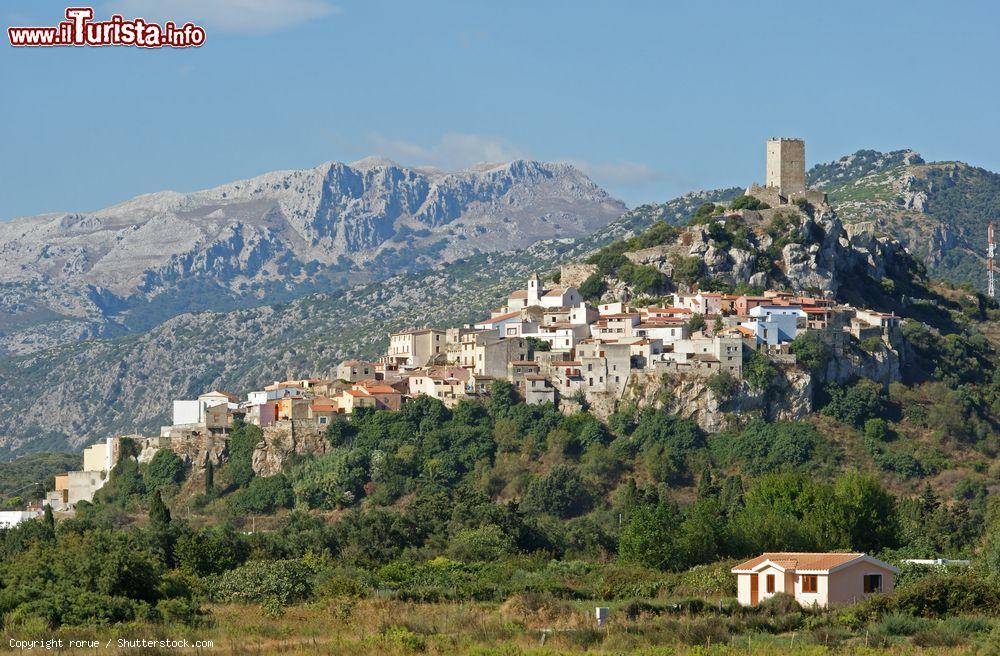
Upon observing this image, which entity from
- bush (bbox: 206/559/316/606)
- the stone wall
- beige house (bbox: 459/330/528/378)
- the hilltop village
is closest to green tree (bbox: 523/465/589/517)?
the hilltop village

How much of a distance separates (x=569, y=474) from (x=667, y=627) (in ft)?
148

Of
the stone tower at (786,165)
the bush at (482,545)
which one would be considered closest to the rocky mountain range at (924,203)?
the stone tower at (786,165)

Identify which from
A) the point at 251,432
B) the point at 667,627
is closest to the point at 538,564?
the point at 667,627

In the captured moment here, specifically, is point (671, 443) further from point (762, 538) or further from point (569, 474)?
point (762, 538)

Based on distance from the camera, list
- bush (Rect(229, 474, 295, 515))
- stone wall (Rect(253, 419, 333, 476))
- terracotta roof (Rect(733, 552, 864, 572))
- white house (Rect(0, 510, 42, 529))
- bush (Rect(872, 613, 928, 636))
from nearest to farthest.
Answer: bush (Rect(872, 613, 928, 636)) < terracotta roof (Rect(733, 552, 864, 572)) < bush (Rect(229, 474, 295, 515)) < stone wall (Rect(253, 419, 333, 476)) < white house (Rect(0, 510, 42, 529))

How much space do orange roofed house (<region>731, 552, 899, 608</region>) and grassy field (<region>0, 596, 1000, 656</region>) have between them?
295cm

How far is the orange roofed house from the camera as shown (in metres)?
50.2

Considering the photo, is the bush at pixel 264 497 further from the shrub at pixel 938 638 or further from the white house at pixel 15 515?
the shrub at pixel 938 638

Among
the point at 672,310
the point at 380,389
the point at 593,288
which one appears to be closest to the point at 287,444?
the point at 380,389

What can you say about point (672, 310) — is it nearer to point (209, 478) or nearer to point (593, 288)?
point (593, 288)

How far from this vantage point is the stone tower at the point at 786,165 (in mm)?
118938

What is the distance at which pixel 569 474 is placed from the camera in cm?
8819

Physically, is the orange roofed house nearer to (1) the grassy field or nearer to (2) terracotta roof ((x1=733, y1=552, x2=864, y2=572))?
(2) terracotta roof ((x1=733, y1=552, x2=864, y2=572))

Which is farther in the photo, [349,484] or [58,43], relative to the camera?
[349,484]
